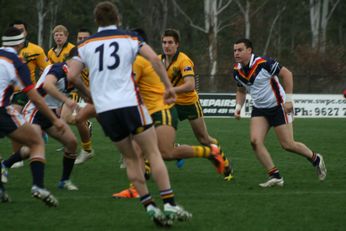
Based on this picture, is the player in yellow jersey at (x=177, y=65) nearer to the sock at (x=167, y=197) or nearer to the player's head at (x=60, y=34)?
the sock at (x=167, y=197)

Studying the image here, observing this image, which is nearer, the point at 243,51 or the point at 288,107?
the point at 288,107

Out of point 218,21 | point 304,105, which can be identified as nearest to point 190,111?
point 304,105

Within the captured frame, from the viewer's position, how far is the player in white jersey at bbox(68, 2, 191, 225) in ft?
23.5

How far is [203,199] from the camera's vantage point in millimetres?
9078

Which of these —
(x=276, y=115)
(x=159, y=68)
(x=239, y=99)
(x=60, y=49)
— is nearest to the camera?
(x=159, y=68)

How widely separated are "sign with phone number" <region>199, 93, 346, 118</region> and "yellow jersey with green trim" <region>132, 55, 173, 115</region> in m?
20.5

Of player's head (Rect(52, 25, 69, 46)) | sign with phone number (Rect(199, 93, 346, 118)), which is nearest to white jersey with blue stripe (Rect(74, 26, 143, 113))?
player's head (Rect(52, 25, 69, 46))

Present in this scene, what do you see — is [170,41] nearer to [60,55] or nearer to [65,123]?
[65,123]

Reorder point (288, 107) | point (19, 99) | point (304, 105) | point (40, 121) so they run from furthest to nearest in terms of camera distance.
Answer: point (304, 105), point (19, 99), point (288, 107), point (40, 121)

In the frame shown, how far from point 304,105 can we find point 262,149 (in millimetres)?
19937

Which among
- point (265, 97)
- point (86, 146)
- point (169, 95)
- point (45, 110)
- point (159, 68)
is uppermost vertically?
point (159, 68)

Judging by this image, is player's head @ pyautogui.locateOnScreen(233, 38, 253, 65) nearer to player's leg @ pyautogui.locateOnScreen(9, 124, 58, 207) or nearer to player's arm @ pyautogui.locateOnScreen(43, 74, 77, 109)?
player's arm @ pyautogui.locateOnScreen(43, 74, 77, 109)

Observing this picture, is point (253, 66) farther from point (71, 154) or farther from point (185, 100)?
point (71, 154)

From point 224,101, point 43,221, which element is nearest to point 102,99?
point 43,221
